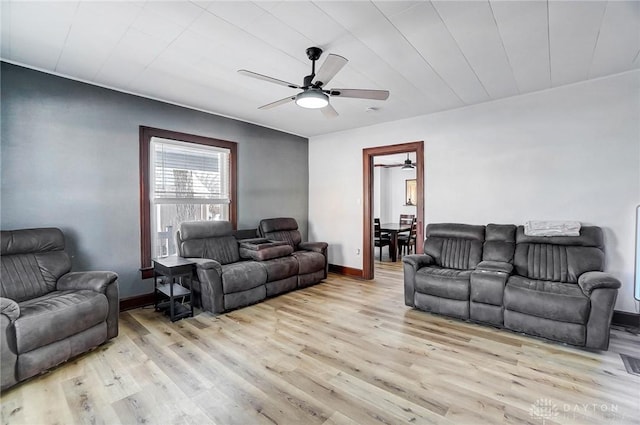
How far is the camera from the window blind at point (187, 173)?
4094 millimetres

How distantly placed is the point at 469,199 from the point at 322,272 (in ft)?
8.42

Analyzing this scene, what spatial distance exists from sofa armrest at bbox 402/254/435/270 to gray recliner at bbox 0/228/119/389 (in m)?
3.28

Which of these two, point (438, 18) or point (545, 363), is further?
point (545, 363)

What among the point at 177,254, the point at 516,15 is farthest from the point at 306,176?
the point at 516,15

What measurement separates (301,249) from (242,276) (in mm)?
1707

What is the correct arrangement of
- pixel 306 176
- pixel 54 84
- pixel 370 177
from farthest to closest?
1. pixel 306 176
2. pixel 370 177
3. pixel 54 84

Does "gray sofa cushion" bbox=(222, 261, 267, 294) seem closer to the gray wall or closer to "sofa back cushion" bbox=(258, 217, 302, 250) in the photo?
"sofa back cushion" bbox=(258, 217, 302, 250)

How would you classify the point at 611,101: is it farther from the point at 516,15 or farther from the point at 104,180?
the point at 104,180

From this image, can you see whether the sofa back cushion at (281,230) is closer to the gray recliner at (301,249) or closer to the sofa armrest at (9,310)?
the gray recliner at (301,249)

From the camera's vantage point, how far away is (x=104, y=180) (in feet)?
11.7

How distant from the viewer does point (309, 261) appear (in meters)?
4.73

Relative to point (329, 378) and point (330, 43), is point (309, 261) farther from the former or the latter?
point (330, 43)

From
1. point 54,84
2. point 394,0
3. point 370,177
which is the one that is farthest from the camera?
A: point 370,177

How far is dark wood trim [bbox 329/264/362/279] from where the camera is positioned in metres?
5.47
